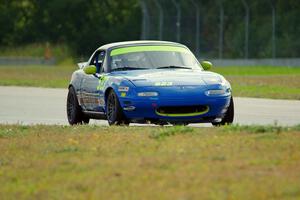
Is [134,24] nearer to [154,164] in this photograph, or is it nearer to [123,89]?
[123,89]

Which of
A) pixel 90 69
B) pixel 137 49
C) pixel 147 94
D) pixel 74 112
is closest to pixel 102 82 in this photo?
pixel 90 69

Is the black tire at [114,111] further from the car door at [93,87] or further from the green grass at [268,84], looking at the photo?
the green grass at [268,84]

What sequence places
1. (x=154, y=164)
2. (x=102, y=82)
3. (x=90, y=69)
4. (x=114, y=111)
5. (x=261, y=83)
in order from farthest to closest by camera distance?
(x=261, y=83)
(x=90, y=69)
(x=102, y=82)
(x=114, y=111)
(x=154, y=164)

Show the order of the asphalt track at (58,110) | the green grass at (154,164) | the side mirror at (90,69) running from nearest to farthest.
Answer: the green grass at (154,164) → the side mirror at (90,69) → the asphalt track at (58,110)

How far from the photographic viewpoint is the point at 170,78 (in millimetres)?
17094

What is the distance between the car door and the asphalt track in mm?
1062

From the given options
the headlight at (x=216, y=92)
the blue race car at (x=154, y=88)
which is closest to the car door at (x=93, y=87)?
the blue race car at (x=154, y=88)

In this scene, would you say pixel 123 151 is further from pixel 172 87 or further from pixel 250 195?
pixel 172 87

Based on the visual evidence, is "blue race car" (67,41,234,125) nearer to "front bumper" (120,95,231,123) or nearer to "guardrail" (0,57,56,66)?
"front bumper" (120,95,231,123)

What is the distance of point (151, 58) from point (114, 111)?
1467 mm

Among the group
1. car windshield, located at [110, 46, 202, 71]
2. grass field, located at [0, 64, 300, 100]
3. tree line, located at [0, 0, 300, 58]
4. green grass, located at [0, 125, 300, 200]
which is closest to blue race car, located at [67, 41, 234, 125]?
car windshield, located at [110, 46, 202, 71]

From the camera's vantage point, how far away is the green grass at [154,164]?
9484mm

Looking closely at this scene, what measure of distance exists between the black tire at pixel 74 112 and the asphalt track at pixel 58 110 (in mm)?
243

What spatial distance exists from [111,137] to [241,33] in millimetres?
37630
